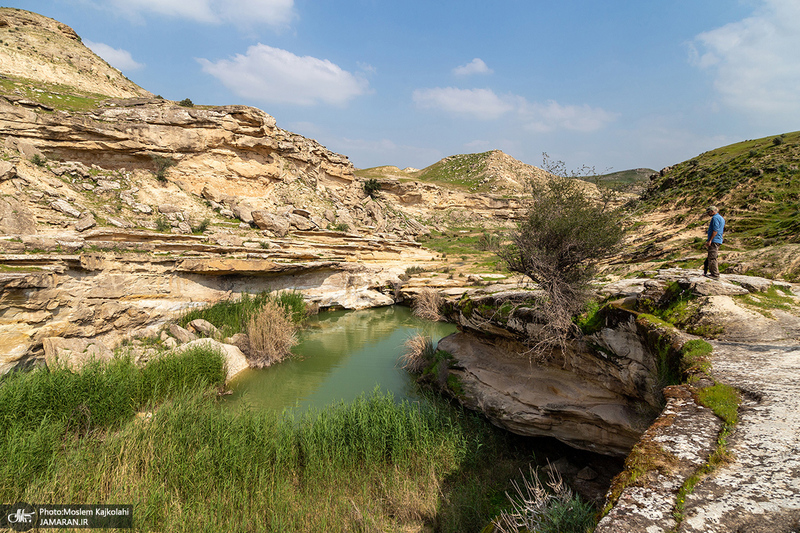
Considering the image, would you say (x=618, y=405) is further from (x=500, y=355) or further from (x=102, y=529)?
(x=102, y=529)

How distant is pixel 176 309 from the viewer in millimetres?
13219

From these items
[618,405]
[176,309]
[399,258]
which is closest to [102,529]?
[618,405]

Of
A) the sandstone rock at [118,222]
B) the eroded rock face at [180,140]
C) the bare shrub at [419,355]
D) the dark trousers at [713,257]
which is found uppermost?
the eroded rock face at [180,140]

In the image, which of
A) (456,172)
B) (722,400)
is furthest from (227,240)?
(456,172)

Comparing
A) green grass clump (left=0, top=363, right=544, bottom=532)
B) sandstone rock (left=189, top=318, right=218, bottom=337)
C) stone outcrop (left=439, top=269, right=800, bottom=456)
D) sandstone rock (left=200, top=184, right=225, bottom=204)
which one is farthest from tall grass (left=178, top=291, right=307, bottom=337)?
sandstone rock (left=200, top=184, right=225, bottom=204)

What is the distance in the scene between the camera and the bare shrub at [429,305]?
16.7 meters

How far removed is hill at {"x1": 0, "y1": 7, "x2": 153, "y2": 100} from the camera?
65.9 feet

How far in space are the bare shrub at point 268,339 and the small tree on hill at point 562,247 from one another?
8.02 m

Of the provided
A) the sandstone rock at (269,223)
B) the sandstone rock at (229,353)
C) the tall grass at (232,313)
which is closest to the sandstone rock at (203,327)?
the tall grass at (232,313)

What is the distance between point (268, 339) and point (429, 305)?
28.4 feet

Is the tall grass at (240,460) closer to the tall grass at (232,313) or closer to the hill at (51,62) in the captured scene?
the tall grass at (232,313)

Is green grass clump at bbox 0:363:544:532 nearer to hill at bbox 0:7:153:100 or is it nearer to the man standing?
the man standing

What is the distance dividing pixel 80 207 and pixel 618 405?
20136mm

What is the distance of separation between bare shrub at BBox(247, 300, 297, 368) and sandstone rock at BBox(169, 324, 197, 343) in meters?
1.96
